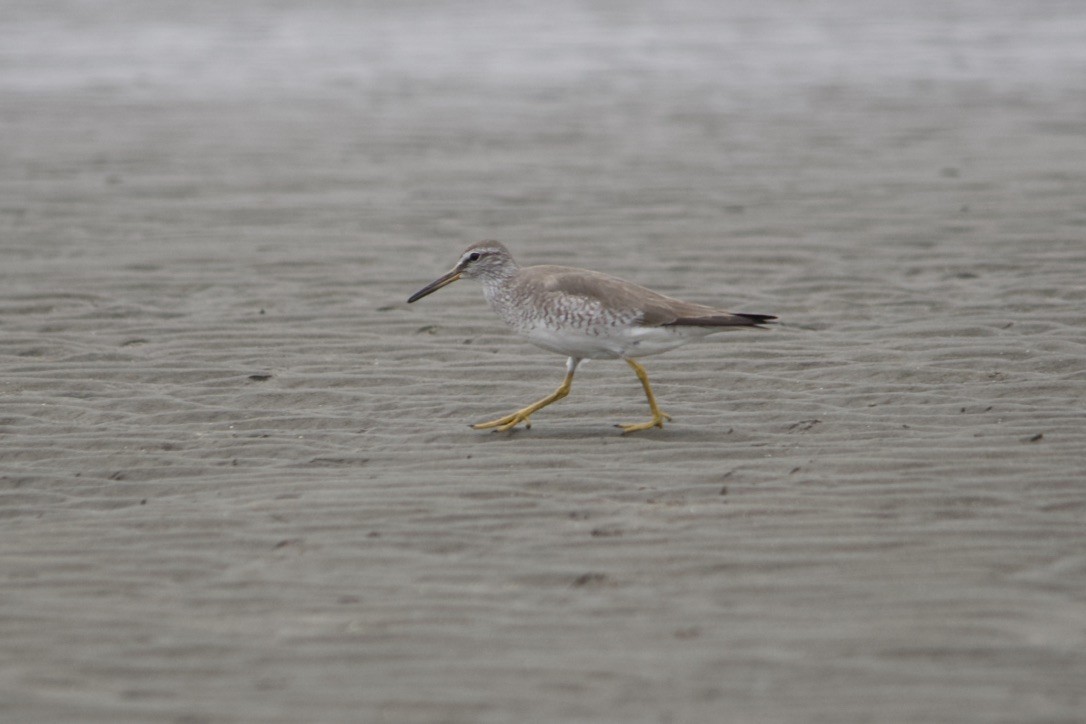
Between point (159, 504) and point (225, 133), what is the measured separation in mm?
11204

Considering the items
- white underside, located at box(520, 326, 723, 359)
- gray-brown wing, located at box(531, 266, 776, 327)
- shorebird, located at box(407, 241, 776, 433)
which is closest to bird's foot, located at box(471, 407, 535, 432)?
shorebird, located at box(407, 241, 776, 433)

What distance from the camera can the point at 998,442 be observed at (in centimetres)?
719

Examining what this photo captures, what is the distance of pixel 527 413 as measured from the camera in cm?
782

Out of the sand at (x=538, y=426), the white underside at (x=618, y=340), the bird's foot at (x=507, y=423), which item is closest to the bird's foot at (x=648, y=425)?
the sand at (x=538, y=426)

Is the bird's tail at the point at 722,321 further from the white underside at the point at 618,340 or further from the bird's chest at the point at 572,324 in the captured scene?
the bird's chest at the point at 572,324

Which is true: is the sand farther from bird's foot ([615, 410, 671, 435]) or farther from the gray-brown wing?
the gray-brown wing

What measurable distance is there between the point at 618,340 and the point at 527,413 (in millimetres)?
584

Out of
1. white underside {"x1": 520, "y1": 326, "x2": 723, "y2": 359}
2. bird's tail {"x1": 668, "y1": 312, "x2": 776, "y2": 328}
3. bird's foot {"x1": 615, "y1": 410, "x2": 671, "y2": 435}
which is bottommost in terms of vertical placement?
bird's foot {"x1": 615, "y1": 410, "x2": 671, "y2": 435}

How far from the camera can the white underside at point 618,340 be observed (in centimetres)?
780

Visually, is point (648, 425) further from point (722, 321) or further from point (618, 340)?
point (722, 321)

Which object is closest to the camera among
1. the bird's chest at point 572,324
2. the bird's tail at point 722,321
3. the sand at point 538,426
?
the sand at point 538,426

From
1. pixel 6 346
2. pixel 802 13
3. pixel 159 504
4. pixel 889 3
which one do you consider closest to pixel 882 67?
pixel 802 13

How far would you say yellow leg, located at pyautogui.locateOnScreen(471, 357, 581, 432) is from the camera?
7.79 meters

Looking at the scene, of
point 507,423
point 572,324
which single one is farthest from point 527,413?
point 572,324
